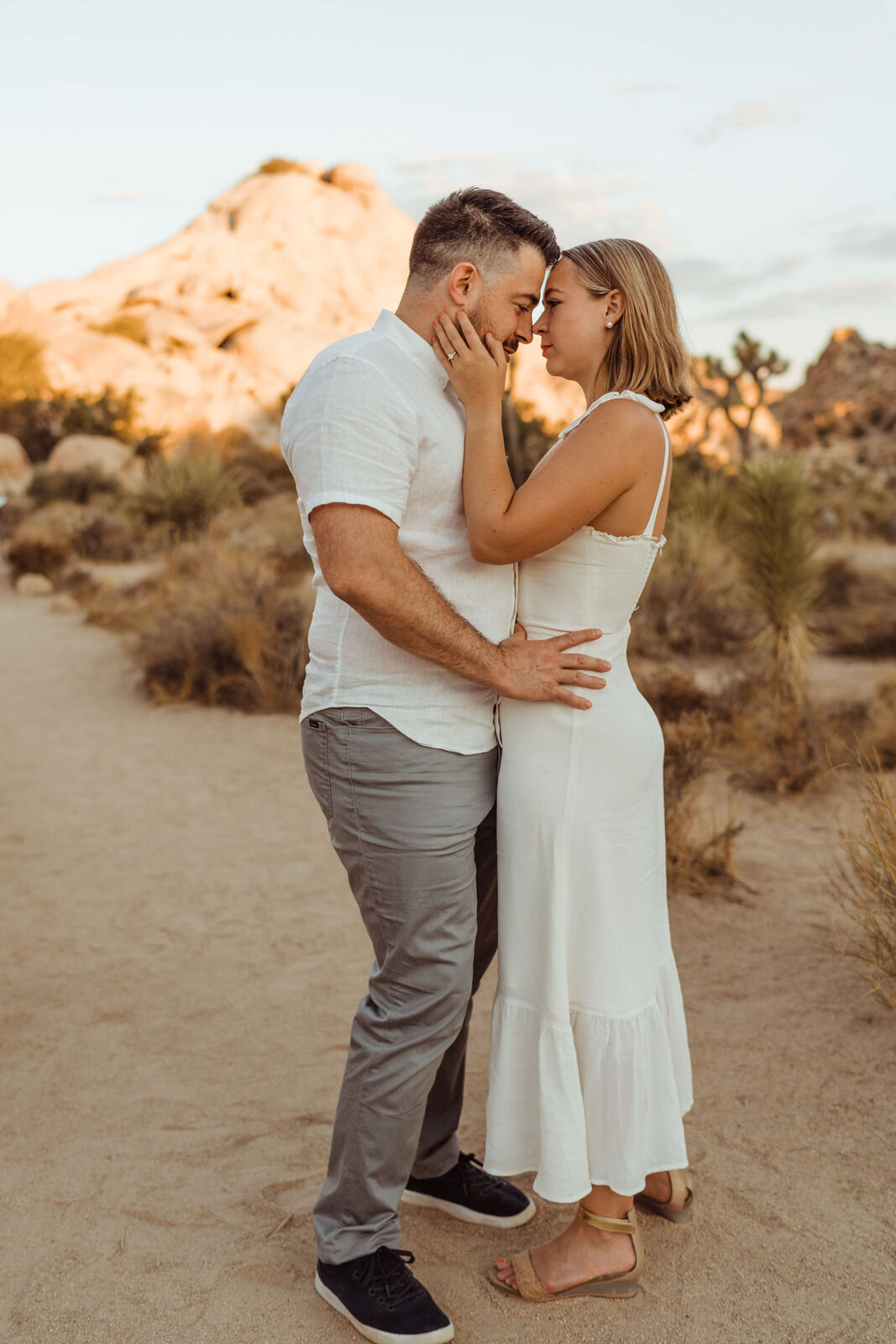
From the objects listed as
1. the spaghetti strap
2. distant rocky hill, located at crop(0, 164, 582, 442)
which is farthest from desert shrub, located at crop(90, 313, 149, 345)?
the spaghetti strap

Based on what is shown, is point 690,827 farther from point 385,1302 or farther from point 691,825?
point 385,1302

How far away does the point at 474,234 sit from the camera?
6.57ft

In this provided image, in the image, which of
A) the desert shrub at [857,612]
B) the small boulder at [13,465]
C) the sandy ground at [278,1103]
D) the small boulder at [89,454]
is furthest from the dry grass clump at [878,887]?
the small boulder at [13,465]

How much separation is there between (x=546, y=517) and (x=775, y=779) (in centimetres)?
483

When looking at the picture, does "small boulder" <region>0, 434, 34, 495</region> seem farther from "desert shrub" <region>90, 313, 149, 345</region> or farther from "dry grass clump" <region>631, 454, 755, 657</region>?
"dry grass clump" <region>631, 454, 755, 657</region>

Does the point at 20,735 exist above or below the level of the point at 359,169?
below

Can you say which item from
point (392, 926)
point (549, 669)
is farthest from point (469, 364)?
point (392, 926)

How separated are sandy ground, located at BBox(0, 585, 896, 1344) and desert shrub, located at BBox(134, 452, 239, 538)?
34.8ft

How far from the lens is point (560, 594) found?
2.10 meters

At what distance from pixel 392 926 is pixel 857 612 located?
9.20m

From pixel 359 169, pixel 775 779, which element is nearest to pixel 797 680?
pixel 775 779

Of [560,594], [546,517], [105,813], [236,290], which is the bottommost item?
[105,813]

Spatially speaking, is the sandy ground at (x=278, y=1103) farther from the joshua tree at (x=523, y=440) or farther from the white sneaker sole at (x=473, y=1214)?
the joshua tree at (x=523, y=440)

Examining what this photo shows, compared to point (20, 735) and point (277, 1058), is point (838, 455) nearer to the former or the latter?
point (20, 735)
